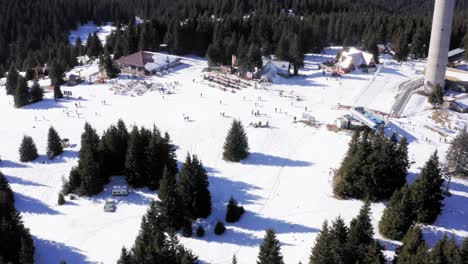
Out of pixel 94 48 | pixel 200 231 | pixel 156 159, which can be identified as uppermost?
pixel 94 48

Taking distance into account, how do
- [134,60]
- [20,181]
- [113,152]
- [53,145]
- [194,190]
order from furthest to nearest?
[134,60], [53,145], [20,181], [113,152], [194,190]

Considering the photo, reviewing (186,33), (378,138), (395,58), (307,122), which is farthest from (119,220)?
(395,58)

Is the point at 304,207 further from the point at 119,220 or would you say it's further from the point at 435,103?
the point at 435,103

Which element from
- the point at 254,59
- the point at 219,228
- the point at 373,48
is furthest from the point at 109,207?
the point at 373,48

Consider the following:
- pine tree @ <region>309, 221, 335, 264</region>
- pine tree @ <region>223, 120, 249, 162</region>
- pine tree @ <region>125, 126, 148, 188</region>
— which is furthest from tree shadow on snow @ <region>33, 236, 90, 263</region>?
pine tree @ <region>223, 120, 249, 162</region>

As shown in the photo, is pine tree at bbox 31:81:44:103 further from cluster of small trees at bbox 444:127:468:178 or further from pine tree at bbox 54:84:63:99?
cluster of small trees at bbox 444:127:468:178

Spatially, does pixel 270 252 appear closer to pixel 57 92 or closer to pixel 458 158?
pixel 458 158

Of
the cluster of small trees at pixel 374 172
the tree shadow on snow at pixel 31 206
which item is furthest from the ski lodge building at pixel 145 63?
the cluster of small trees at pixel 374 172
